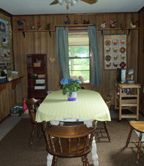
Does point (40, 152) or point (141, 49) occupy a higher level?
point (141, 49)

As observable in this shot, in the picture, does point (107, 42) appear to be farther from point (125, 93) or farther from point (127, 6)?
point (125, 93)

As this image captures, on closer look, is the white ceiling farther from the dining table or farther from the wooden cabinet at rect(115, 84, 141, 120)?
the dining table

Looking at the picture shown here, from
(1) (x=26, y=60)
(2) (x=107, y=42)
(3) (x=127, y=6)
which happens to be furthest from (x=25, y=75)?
(3) (x=127, y=6)

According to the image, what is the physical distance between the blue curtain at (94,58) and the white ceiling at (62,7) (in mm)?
500

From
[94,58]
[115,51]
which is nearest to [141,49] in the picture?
[115,51]

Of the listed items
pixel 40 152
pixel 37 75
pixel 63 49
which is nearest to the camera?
pixel 40 152

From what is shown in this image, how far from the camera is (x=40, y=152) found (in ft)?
10.3

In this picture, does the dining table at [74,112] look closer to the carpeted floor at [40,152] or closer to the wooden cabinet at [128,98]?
the carpeted floor at [40,152]

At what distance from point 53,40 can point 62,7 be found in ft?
3.15

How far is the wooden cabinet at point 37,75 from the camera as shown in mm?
5461

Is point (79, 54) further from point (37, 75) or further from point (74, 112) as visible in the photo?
point (74, 112)

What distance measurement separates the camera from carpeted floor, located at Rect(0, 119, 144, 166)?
2824 millimetres

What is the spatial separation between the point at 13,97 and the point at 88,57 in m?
2.12

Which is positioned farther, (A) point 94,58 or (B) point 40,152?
(A) point 94,58
